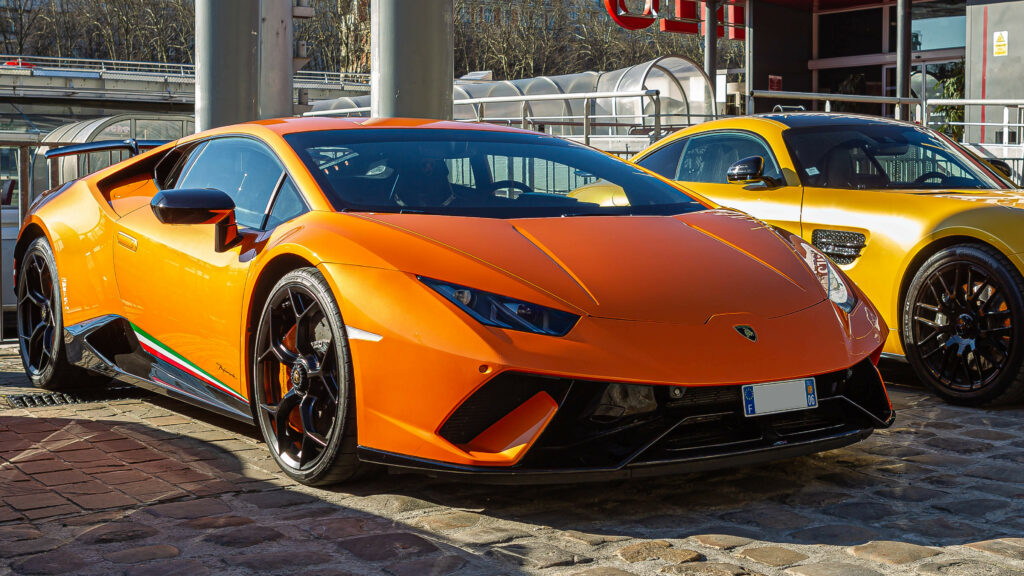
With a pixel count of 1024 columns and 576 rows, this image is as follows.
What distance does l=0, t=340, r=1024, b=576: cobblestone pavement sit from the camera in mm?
3107

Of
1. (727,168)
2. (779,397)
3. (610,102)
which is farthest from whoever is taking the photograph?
(610,102)

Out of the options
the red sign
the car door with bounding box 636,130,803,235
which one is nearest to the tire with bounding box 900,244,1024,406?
the car door with bounding box 636,130,803,235

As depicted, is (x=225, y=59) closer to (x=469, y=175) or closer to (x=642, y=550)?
(x=469, y=175)

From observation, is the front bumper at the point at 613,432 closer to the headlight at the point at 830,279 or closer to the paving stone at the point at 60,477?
the headlight at the point at 830,279

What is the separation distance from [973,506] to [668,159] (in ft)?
12.9

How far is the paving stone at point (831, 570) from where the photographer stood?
3002 millimetres

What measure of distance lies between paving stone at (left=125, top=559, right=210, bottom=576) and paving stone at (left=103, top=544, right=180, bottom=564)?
53mm

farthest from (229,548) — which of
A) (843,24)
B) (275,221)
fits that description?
(843,24)

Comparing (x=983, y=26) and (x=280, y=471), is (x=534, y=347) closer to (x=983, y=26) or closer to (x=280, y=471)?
(x=280, y=471)

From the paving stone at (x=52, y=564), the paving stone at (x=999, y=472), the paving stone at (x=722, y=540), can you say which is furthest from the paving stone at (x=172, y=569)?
the paving stone at (x=999, y=472)

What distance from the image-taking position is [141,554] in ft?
10.5

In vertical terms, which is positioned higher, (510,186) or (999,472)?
(510,186)

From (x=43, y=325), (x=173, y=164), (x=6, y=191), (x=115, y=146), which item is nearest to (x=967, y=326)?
(x=173, y=164)

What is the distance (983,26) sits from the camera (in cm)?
2478
